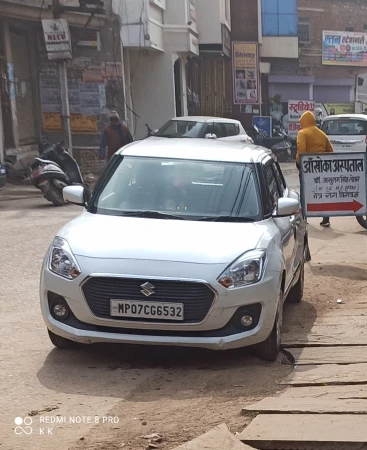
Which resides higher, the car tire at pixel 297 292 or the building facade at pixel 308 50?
the building facade at pixel 308 50

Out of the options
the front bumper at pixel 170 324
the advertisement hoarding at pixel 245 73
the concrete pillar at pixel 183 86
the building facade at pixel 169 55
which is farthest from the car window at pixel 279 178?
the advertisement hoarding at pixel 245 73

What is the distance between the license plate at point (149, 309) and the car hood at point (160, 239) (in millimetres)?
315

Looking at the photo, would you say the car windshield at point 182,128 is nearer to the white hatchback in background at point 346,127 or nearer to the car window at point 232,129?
the car window at point 232,129

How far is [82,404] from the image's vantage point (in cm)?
462

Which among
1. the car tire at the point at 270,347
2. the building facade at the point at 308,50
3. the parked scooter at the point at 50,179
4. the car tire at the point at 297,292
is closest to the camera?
the car tire at the point at 270,347

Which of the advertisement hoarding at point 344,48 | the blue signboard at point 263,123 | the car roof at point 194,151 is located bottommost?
the blue signboard at point 263,123

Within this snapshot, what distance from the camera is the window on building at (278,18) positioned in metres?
37.3

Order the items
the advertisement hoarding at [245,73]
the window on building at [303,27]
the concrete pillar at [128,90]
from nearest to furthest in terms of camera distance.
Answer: the concrete pillar at [128,90], the advertisement hoarding at [245,73], the window on building at [303,27]

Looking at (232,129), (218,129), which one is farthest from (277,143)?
(218,129)

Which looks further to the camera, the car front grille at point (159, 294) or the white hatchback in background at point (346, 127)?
the white hatchback in background at point (346, 127)

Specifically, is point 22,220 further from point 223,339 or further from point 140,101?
point 140,101

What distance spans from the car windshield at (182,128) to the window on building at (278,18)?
68.5 feet

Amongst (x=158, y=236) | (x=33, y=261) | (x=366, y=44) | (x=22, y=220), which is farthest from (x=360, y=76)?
(x=158, y=236)

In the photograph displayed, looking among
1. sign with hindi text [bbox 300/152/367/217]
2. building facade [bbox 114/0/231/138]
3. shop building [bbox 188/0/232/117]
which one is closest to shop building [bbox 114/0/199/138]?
building facade [bbox 114/0/231/138]
